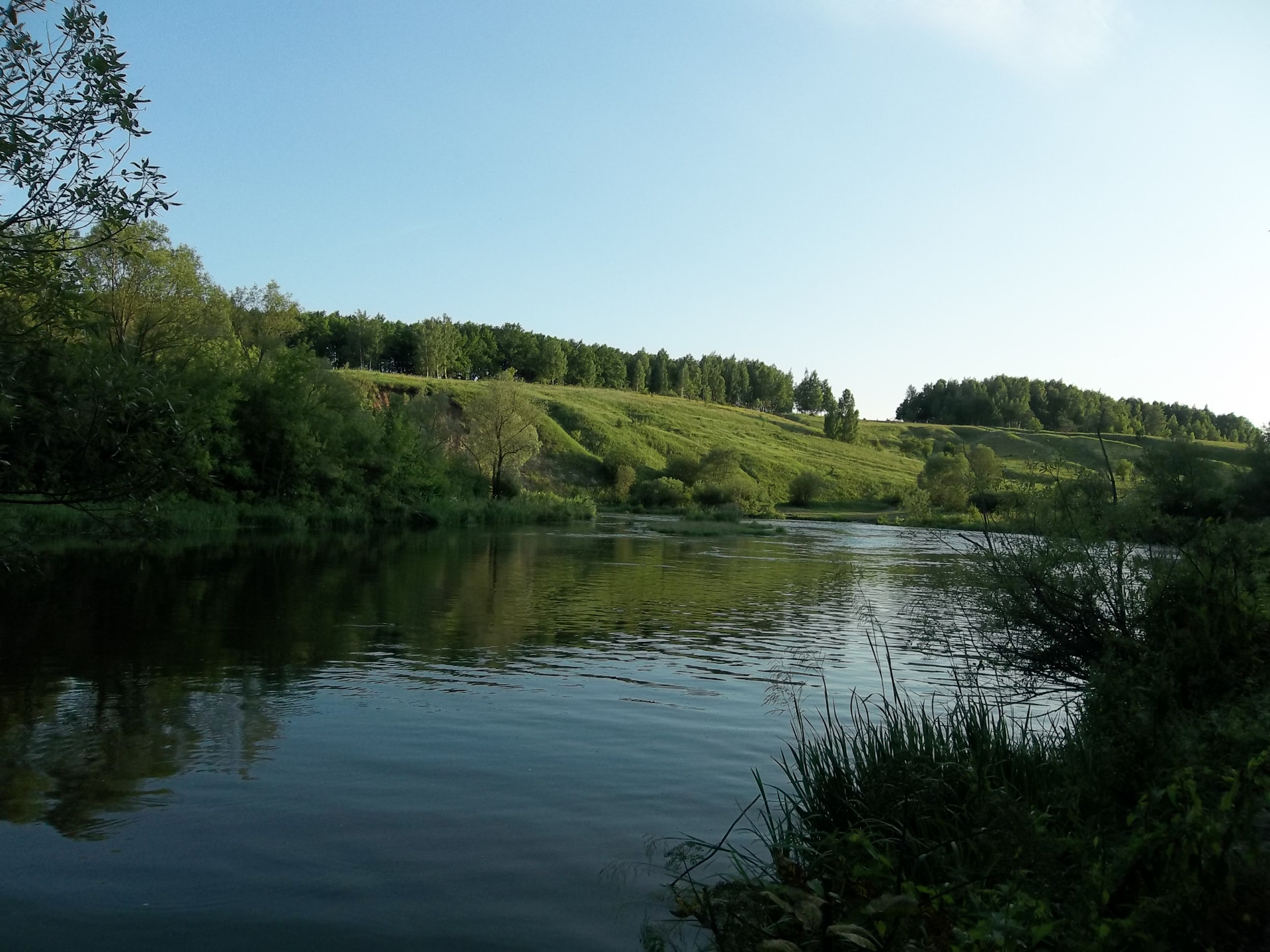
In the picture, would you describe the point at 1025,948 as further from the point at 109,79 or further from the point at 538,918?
the point at 109,79

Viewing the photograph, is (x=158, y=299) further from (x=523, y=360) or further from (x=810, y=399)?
(x=810, y=399)

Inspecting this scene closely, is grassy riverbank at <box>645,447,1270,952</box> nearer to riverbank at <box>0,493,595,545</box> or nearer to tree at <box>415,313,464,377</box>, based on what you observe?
riverbank at <box>0,493,595,545</box>

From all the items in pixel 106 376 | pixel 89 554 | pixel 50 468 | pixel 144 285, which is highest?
pixel 144 285

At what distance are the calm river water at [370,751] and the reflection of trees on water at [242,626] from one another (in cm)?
8

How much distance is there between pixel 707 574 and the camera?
1352 inches

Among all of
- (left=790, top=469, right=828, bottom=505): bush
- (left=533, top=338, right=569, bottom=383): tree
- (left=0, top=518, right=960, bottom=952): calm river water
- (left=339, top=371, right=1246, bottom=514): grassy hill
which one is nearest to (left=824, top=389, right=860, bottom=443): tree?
(left=339, top=371, right=1246, bottom=514): grassy hill

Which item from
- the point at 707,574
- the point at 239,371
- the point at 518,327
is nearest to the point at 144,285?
the point at 239,371

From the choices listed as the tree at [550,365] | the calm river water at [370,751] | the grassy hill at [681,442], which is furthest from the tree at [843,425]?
the calm river water at [370,751]

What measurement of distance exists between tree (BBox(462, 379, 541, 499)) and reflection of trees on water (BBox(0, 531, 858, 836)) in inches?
1374

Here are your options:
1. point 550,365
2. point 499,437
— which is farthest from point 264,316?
point 550,365

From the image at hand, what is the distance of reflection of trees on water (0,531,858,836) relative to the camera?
34.3 feet

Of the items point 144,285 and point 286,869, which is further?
point 144,285

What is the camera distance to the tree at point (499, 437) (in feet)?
251

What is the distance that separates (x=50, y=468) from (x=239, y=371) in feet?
156
